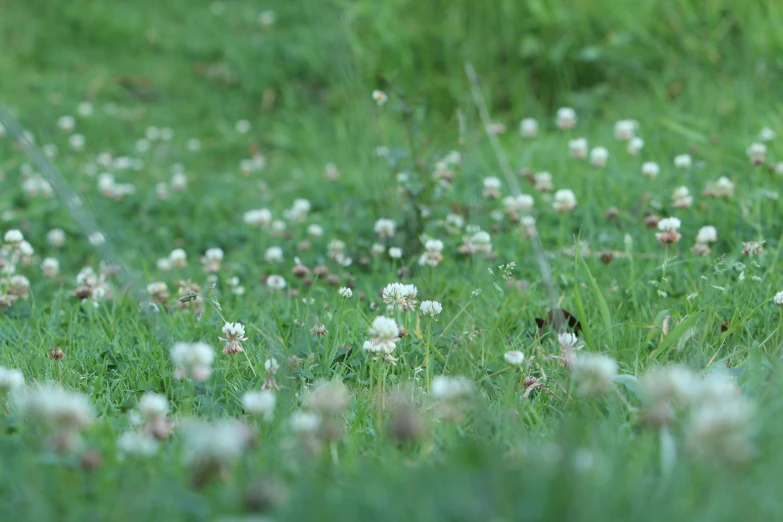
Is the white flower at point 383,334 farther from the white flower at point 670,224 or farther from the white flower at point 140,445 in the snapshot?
the white flower at point 670,224

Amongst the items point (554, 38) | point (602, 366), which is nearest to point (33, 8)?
point (554, 38)

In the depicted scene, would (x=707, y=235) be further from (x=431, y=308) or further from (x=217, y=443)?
(x=217, y=443)

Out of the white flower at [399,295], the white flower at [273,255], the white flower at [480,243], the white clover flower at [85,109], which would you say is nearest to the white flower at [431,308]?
the white flower at [399,295]

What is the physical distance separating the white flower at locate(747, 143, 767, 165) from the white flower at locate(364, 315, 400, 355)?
2.12 meters

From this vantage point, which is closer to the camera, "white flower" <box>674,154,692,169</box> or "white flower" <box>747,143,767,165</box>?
"white flower" <box>747,143,767,165</box>

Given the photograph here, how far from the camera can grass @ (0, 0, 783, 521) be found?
125 centimetres

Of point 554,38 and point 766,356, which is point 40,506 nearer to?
point 766,356

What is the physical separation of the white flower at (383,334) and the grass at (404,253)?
0.10m

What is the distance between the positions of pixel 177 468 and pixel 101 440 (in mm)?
214

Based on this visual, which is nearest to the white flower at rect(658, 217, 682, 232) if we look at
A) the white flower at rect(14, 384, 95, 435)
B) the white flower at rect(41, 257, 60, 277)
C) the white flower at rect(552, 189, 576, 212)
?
the white flower at rect(552, 189, 576, 212)

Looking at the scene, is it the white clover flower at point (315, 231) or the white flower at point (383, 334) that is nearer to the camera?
the white flower at point (383, 334)

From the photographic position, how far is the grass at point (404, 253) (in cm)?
125

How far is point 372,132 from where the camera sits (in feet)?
10.5

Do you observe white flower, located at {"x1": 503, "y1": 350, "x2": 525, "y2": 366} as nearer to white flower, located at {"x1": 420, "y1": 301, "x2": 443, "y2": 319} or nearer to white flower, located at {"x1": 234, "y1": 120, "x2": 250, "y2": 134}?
white flower, located at {"x1": 420, "y1": 301, "x2": 443, "y2": 319}
